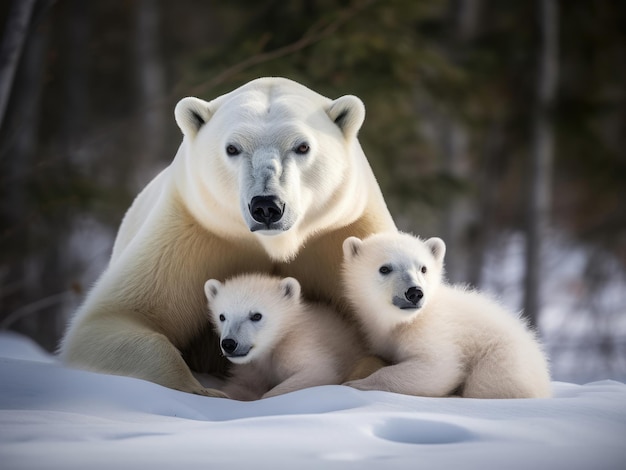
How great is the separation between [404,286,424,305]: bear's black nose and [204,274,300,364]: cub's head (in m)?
0.56

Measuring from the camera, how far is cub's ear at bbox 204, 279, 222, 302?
3.68 m

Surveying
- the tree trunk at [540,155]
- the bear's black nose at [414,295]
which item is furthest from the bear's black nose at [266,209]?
the tree trunk at [540,155]

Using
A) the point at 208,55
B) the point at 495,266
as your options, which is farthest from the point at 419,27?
the point at 495,266

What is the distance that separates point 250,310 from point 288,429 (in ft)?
3.88

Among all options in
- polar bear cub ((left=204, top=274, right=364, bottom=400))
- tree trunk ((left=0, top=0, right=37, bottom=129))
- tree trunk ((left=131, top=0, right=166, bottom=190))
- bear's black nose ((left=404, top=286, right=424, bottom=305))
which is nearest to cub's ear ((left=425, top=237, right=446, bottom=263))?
bear's black nose ((left=404, top=286, right=424, bottom=305))

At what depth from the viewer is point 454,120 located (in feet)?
34.2

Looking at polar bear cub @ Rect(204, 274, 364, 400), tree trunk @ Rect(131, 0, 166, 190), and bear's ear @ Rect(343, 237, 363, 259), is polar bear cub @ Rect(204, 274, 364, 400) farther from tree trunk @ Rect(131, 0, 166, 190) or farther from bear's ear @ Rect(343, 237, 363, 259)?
tree trunk @ Rect(131, 0, 166, 190)

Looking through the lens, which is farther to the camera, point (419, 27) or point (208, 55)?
point (419, 27)

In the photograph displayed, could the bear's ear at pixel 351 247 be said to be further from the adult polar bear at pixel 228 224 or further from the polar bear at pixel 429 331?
the adult polar bear at pixel 228 224

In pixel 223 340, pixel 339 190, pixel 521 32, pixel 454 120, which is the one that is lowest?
pixel 223 340

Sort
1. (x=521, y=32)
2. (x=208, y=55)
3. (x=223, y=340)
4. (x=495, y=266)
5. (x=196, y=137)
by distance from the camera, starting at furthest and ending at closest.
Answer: (x=495, y=266) < (x=521, y=32) < (x=208, y=55) < (x=196, y=137) < (x=223, y=340)

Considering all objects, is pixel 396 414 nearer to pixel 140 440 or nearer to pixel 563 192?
pixel 140 440

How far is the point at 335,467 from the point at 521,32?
11.5 m

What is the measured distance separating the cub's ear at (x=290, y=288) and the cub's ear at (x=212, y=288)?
0.28 metres
